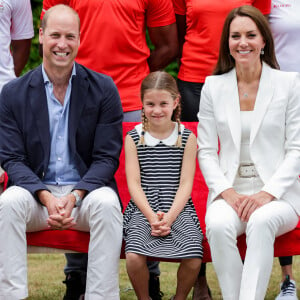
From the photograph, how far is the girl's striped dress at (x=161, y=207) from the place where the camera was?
5.26 metres

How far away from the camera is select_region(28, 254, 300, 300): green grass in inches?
257

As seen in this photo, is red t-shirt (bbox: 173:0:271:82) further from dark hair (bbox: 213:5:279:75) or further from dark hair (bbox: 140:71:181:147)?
dark hair (bbox: 140:71:181:147)

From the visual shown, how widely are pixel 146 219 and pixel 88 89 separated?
911 millimetres

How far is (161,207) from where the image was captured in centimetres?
554

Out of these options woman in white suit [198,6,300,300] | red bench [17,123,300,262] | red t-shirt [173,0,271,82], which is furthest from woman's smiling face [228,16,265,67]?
red bench [17,123,300,262]

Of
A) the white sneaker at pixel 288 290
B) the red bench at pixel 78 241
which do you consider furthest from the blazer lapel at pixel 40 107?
the white sneaker at pixel 288 290

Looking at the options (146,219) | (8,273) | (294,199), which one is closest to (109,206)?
(146,219)

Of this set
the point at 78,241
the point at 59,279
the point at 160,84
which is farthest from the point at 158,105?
the point at 59,279

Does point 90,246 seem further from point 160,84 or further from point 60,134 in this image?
point 160,84

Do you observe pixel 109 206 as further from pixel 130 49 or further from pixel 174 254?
pixel 130 49

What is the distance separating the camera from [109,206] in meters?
5.24

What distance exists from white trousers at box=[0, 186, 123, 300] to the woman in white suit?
1.84ft

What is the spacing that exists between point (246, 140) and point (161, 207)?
2.16ft

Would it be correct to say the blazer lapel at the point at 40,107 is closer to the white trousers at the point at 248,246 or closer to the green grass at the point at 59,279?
the white trousers at the point at 248,246
